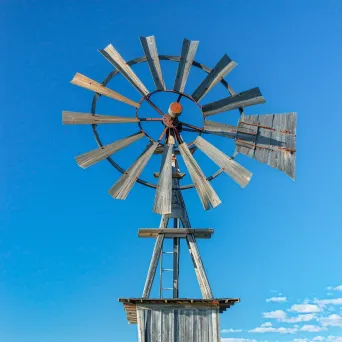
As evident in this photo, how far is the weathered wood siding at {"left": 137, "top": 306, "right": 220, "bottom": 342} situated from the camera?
16.9 meters

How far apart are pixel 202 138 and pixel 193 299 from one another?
4567 mm

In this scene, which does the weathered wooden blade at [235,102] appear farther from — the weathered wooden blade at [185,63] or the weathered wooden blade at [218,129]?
the weathered wooden blade at [185,63]

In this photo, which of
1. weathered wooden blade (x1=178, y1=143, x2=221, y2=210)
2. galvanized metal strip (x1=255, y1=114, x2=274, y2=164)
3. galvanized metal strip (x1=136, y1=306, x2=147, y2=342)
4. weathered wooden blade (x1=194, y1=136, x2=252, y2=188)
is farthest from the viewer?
galvanized metal strip (x1=255, y1=114, x2=274, y2=164)

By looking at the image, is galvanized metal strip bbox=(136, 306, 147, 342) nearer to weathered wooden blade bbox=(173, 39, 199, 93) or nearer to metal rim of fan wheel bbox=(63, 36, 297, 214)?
metal rim of fan wheel bbox=(63, 36, 297, 214)

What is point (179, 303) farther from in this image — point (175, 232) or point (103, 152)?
point (103, 152)

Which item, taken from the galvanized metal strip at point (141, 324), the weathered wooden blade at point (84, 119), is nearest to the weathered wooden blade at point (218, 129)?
the weathered wooden blade at point (84, 119)

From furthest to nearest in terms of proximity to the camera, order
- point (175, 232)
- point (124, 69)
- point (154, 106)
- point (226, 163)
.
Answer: point (154, 106)
point (124, 69)
point (175, 232)
point (226, 163)

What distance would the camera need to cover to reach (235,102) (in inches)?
734

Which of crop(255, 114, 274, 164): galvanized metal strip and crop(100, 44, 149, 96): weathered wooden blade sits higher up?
crop(100, 44, 149, 96): weathered wooden blade

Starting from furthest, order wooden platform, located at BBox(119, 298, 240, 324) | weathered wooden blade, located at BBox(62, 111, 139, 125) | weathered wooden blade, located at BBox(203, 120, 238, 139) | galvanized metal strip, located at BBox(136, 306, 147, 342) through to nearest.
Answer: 1. weathered wooden blade, located at BBox(203, 120, 238, 139)
2. weathered wooden blade, located at BBox(62, 111, 139, 125)
3. wooden platform, located at BBox(119, 298, 240, 324)
4. galvanized metal strip, located at BBox(136, 306, 147, 342)

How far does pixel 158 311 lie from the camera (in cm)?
1709

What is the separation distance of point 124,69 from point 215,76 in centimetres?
271

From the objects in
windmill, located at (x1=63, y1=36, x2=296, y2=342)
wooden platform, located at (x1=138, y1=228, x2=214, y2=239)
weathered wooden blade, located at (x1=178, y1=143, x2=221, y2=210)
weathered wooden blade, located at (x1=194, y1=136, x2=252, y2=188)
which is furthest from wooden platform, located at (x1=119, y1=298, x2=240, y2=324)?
weathered wooden blade, located at (x1=194, y1=136, x2=252, y2=188)

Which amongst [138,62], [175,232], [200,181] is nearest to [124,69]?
[138,62]
